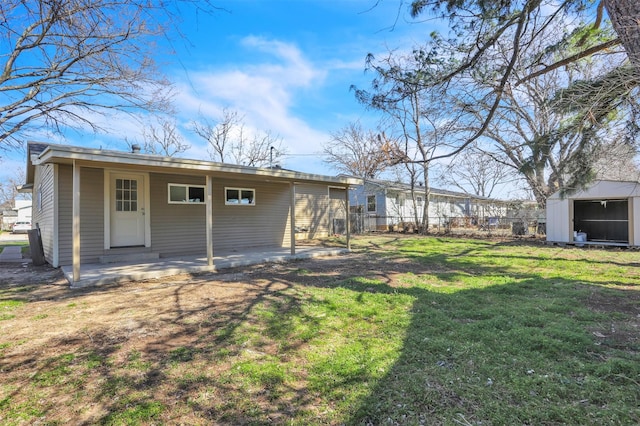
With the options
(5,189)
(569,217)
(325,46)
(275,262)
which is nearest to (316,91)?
(325,46)

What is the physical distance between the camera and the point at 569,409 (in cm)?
214

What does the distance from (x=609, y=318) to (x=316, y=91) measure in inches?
476

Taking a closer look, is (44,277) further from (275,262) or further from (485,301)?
(485,301)

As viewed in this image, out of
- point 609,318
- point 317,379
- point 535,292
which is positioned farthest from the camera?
point 535,292

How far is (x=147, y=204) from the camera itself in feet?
26.9

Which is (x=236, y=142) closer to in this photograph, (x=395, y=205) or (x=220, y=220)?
(x=395, y=205)

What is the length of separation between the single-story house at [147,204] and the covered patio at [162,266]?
0.32 meters

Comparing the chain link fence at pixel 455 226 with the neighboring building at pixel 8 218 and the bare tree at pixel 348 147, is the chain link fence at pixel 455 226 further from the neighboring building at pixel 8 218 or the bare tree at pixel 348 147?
the neighboring building at pixel 8 218

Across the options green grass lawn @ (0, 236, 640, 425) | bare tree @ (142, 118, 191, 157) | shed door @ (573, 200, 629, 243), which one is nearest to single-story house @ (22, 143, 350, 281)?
green grass lawn @ (0, 236, 640, 425)

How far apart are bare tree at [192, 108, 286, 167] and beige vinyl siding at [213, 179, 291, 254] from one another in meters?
14.2

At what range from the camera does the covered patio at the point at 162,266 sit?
5953 millimetres

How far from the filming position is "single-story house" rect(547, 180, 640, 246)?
10.7 m

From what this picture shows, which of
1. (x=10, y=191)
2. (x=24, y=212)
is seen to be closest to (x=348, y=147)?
(x=24, y=212)

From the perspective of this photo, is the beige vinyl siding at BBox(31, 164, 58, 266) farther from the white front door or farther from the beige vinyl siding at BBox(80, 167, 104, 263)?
the white front door
